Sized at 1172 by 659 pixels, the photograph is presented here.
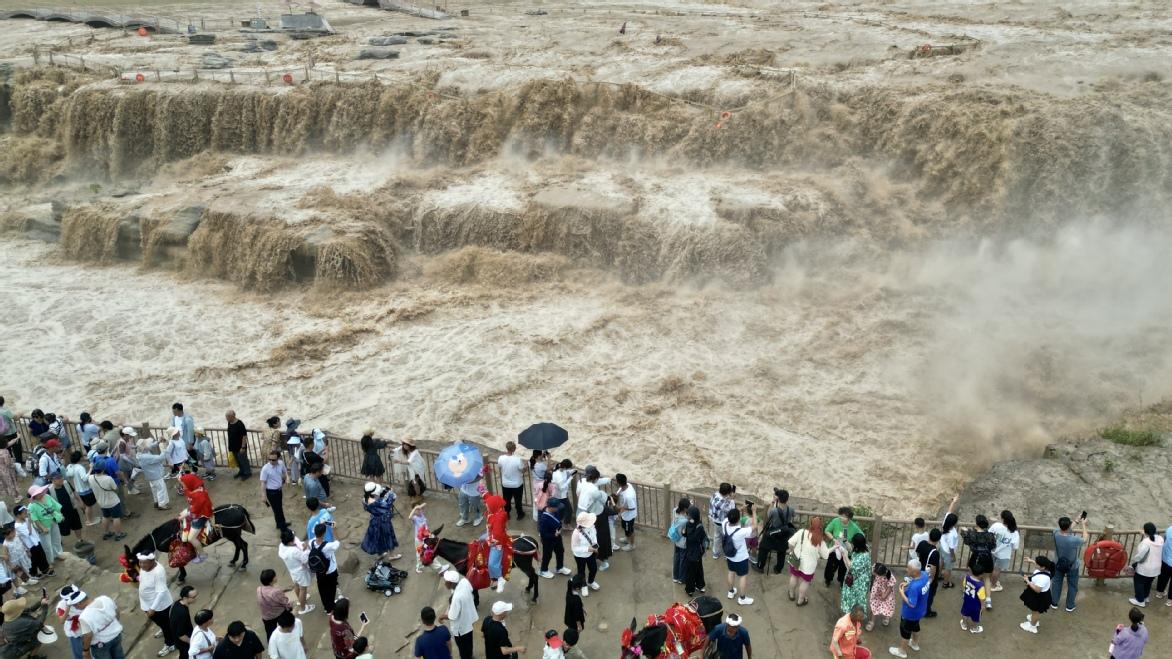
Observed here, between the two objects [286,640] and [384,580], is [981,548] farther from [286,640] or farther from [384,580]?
[286,640]

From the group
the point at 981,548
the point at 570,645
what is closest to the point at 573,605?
the point at 570,645

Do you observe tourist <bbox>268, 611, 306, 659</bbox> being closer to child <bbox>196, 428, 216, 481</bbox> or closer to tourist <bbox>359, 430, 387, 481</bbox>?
tourist <bbox>359, 430, 387, 481</bbox>

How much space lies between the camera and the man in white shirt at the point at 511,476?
33.5ft

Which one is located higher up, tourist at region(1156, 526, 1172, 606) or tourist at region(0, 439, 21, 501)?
tourist at region(1156, 526, 1172, 606)

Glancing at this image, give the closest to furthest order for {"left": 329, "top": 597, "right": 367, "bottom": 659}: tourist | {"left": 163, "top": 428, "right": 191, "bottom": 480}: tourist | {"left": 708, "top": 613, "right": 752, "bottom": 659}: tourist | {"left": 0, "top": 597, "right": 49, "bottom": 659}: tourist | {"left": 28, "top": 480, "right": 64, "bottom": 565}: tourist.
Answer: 1. {"left": 708, "top": 613, "right": 752, "bottom": 659}: tourist
2. {"left": 329, "top": 597, "right": 367, "bottom": 659}: tourist
3. {"left": 0, "top": 597, "right": 49, "bottom": 659}: tourist
4. {"left": 28, "top": 480, "right": 64, "bottom": 565}: tourist
5. {"left": 163, "top": 428, "right": 191, "bottom": 480}: tourist

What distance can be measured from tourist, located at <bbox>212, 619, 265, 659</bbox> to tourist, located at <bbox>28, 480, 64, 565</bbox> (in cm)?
364

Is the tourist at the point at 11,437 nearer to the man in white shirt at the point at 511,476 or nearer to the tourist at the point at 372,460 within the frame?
the tourist at the point at 372,460

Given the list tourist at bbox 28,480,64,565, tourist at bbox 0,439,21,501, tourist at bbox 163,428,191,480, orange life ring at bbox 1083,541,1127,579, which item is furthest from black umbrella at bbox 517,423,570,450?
tourist at bbox 0,439,21,501

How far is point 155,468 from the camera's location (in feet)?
35.4

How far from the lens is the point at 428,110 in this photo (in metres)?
26.2

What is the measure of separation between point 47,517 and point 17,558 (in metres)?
0.52

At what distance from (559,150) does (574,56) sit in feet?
25.5

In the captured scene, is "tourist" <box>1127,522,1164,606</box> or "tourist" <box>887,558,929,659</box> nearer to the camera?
"tourist" <box>887,558,929,659</box>

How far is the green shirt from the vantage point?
866cm
